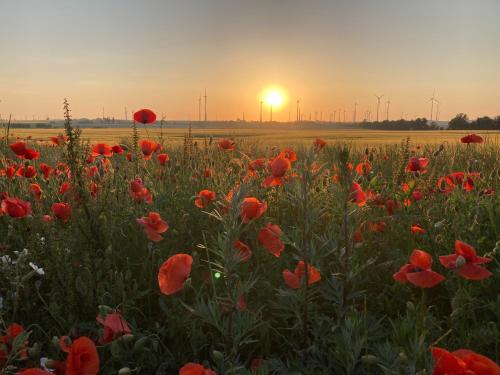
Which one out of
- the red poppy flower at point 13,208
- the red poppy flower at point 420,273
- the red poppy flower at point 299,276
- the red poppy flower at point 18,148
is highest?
the red poppy flower at point 18,148

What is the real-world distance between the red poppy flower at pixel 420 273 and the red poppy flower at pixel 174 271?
0.70 metres

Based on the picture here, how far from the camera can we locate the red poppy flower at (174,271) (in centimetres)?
159

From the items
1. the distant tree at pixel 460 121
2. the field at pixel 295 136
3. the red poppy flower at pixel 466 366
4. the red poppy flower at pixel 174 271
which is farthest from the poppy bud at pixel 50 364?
the distant tree at pixel 460 121

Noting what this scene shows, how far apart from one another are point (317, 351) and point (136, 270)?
4.22ft

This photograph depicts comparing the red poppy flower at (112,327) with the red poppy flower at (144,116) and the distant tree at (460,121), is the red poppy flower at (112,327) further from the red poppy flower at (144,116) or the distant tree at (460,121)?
the distant tree at (460,121)

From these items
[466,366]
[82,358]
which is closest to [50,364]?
[82,358]

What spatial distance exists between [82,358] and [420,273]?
3.51ft

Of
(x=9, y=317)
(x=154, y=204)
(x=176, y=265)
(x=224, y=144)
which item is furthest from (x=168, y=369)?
(x=224, y=144)

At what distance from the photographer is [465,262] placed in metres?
1.66

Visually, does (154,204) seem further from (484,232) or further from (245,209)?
(484,232)

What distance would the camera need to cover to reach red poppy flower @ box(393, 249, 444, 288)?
59.9 inches

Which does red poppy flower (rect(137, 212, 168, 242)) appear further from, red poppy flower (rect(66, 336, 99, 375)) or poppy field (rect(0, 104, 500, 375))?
red poppy flower (rect(66, 336, 99, 375))

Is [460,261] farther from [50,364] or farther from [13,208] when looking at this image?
[13,208]

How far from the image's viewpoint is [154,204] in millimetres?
3002
